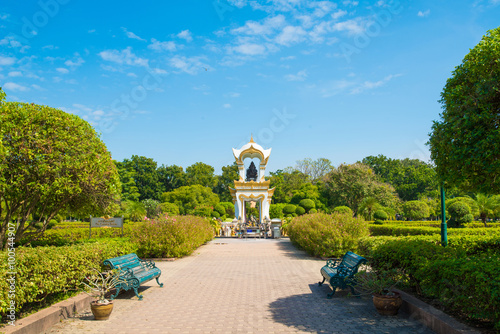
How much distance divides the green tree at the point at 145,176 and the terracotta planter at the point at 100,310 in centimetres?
5049

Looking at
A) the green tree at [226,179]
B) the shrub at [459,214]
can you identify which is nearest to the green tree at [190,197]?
the green tree at [226,179]

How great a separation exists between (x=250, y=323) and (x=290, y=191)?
144 feet

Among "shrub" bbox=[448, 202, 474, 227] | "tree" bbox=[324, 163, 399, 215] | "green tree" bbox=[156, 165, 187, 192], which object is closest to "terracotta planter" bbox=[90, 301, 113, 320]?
"shrub" bbox=[448, 202, 474, 227]

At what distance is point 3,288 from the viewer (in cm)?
472

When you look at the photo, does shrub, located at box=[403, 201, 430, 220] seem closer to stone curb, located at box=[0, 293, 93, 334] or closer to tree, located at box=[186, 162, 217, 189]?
tree, located at box=[186, 162, 217, 189]

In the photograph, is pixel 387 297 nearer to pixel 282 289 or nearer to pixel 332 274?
pixel 332 274

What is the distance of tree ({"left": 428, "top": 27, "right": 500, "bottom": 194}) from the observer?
5.65 m

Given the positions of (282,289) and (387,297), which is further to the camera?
(282,289)

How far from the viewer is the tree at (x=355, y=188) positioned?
36.5 meters

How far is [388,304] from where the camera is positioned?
5781 mm

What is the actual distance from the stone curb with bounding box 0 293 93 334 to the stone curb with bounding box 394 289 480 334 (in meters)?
5.68

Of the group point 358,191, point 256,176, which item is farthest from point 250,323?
point 358,191

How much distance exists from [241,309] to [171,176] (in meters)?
55.4

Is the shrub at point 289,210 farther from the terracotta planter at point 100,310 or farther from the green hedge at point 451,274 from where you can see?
the terracotta planter at point 100,310
